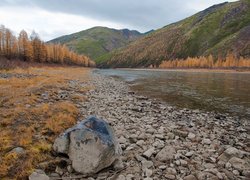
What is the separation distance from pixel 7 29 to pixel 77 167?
108457mm

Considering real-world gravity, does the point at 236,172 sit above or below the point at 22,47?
below

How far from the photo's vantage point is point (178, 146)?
11.1 metres

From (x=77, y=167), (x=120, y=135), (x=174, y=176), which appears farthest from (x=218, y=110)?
(x=77, y=167)

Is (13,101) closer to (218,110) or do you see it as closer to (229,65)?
(218,110)

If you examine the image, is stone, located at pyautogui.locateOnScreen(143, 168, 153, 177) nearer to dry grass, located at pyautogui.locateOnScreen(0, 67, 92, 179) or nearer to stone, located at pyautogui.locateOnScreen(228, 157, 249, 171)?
stone, located at pyautogui.locateOnScreen(228, 157, 249, 171)

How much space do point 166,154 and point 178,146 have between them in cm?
131

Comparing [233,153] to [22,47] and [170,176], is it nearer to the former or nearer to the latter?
[170,176]

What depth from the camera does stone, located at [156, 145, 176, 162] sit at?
972 cm

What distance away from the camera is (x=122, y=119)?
1536cm

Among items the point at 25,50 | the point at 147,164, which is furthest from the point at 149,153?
the point at 25,50

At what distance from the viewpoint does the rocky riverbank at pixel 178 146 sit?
8719 millimetres

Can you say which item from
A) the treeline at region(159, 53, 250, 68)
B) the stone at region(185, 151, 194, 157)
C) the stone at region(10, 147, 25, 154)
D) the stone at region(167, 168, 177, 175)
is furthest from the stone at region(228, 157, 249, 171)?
the treeline at region(159, 53, 250, 68)

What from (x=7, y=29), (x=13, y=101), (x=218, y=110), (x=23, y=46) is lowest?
(x=218, y=110)

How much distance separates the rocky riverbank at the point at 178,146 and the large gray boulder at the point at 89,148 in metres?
0.39
